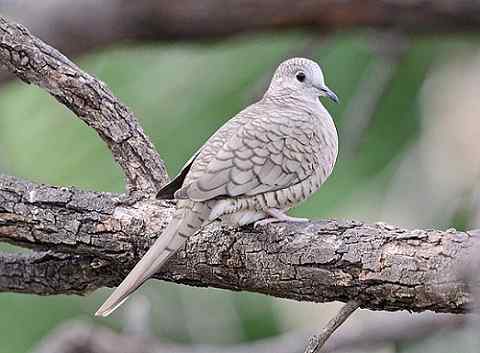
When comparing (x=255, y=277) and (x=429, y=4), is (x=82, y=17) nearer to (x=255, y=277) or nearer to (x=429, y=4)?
(x=429, y=4)

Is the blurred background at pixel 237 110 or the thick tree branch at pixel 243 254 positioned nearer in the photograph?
the thick tree branch at pixel 243 254

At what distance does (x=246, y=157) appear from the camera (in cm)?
246

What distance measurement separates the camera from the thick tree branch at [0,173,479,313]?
216cm

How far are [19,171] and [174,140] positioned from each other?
1116mm

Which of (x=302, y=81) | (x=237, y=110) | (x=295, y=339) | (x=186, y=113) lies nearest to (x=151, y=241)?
(x=302, y=81)

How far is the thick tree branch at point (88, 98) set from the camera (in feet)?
8.77

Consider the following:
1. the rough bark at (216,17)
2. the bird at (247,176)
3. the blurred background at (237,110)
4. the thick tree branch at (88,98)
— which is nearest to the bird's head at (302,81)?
the bird at (247,176)

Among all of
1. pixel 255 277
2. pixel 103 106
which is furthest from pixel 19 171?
pixel 255 277

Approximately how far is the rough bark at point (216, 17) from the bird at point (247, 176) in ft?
6.58

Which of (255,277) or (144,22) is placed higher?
(144,22)

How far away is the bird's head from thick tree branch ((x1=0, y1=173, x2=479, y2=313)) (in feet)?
2.18

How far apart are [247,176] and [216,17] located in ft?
7.98

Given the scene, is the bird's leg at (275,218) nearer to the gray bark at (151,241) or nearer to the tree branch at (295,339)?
the gray bark at (151,241)

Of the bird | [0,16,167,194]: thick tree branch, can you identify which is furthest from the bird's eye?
[0,16,167,194]: thick tree branch
